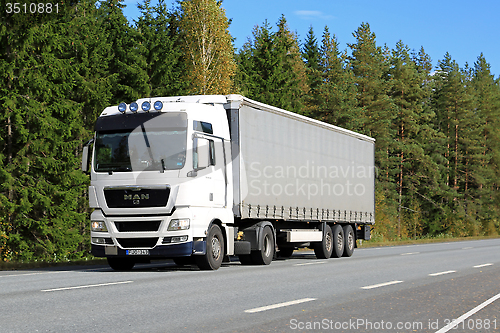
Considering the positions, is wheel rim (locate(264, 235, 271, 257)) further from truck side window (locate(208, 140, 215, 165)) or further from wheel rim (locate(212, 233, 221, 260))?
truck side window (locate(208, 140, 215, 165))

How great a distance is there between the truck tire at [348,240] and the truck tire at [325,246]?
1.23 m

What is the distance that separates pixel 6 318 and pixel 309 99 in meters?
53.2

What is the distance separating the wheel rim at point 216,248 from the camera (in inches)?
632

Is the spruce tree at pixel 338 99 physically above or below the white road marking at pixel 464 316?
above

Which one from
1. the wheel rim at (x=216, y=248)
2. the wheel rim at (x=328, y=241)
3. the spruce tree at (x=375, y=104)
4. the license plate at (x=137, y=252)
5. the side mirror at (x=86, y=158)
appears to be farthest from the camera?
the spruce tree at (x=375, y=104)

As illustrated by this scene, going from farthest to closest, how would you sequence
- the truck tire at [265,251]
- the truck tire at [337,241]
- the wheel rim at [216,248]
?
the truck tire at [337,241], the truck tire at [265,251], the wheel rim at [216,248]

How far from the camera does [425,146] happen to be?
77.2 metres

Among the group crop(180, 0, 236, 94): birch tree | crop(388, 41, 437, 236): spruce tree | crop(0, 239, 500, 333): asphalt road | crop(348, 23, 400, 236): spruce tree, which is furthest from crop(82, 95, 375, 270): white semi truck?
crop(388, 41, 437, 236): spruce tree

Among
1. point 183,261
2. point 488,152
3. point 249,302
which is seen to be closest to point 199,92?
point 183,261

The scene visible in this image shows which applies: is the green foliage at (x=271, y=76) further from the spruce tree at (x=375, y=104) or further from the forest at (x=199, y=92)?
the spruce tree at (x=375, y=104)

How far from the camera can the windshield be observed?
1513cm

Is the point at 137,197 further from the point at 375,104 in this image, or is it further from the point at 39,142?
the point at 375,104

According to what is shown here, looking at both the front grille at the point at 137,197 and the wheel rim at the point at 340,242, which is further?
the wheel rim at the point at 340,242

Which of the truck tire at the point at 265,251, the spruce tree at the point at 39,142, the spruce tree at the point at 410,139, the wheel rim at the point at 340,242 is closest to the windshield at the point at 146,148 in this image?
the truck tire at the point at 265,251
